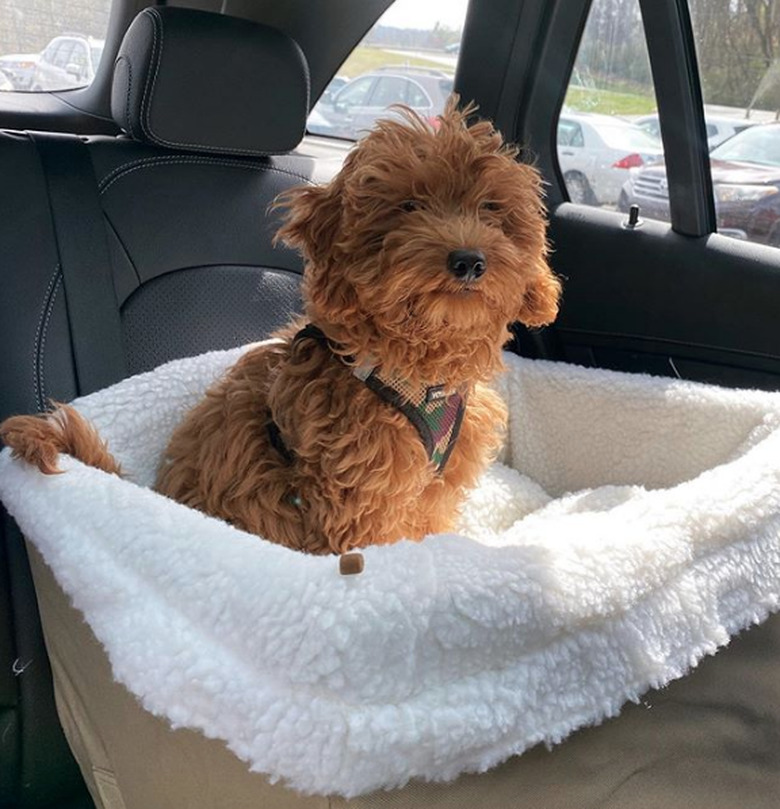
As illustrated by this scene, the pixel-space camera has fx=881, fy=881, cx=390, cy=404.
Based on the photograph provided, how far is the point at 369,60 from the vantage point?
385 cm

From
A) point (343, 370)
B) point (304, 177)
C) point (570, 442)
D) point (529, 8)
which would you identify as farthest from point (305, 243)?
point (529, 8)

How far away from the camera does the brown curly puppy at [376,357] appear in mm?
1773

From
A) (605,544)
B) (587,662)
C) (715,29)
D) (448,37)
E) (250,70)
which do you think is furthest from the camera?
(448,37)

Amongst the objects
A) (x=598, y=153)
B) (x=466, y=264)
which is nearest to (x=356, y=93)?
(x=598, y=153)

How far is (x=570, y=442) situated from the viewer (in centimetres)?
293

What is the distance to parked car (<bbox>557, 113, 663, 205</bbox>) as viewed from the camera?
10.5 feet

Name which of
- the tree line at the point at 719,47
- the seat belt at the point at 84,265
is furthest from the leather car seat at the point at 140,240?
the tree line at the point at 719,47

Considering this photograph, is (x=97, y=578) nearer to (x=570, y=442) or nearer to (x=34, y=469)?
(x=34, y=469)

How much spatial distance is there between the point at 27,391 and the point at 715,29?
2378 millimetres

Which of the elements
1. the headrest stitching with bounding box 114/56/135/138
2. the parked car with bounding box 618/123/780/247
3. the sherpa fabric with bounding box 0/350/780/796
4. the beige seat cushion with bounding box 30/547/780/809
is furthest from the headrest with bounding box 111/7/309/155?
the beige seat cushion with bounding box 30/547/780/809

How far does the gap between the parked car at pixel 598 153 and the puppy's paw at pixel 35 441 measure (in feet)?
7.48

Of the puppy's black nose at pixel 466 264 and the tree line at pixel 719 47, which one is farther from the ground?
the tree line at pixel 719 47

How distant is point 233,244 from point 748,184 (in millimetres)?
1724

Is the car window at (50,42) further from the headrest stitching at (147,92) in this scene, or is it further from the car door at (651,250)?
the car door at (651,250)
